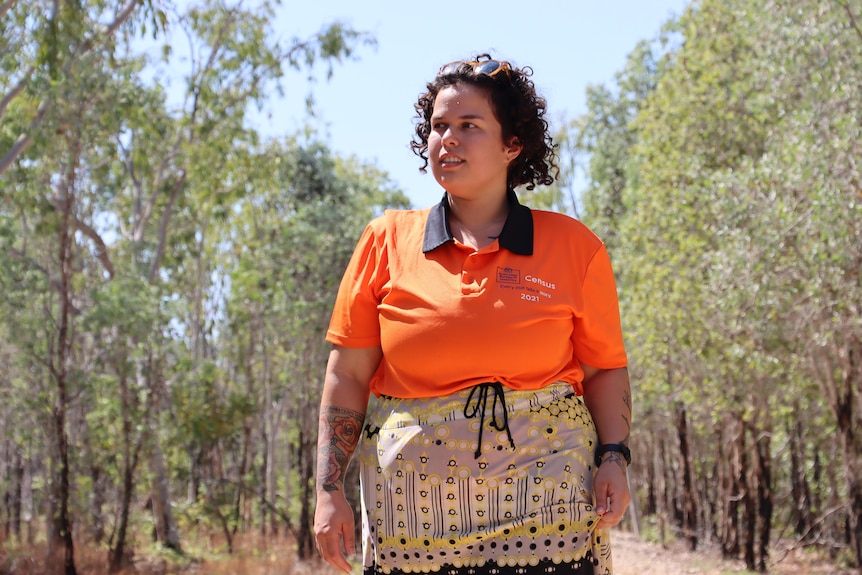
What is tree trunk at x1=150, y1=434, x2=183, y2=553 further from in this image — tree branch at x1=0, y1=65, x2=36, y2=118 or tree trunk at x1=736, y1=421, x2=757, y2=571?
tree trunk at x1=736, y1=421, x2=757, y2=571

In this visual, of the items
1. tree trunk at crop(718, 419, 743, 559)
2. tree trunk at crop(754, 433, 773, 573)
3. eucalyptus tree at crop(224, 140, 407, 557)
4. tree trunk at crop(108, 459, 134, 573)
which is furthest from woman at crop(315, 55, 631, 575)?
tree trunk at crop(718, 419, 743, 559)

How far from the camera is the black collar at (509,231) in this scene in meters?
2.77

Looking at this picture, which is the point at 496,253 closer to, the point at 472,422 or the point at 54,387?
the point at 472,422

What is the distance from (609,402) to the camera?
2832 mm

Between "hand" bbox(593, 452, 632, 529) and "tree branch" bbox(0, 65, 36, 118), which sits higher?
"tree branch" bbox(0, 65, 36, 118)

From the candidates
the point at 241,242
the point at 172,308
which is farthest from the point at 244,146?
the point at 241,242

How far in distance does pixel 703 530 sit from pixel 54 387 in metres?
16.4

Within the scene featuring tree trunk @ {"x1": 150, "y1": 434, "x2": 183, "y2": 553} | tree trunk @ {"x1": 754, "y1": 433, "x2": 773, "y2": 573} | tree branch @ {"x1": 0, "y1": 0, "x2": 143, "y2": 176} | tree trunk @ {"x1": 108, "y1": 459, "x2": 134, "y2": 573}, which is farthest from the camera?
tree trunk @ {"x1": 150, "y1": 434, "x2": 183, "y2": 553}

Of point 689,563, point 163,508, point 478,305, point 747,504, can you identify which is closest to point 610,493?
point 478,305

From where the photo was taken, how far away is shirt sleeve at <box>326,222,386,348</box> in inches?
113

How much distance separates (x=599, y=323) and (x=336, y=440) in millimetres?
766

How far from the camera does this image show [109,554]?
13.1 meters

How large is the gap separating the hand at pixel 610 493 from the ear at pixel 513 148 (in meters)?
0.88

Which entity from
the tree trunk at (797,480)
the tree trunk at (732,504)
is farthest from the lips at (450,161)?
the tree trunk at (797,480)
